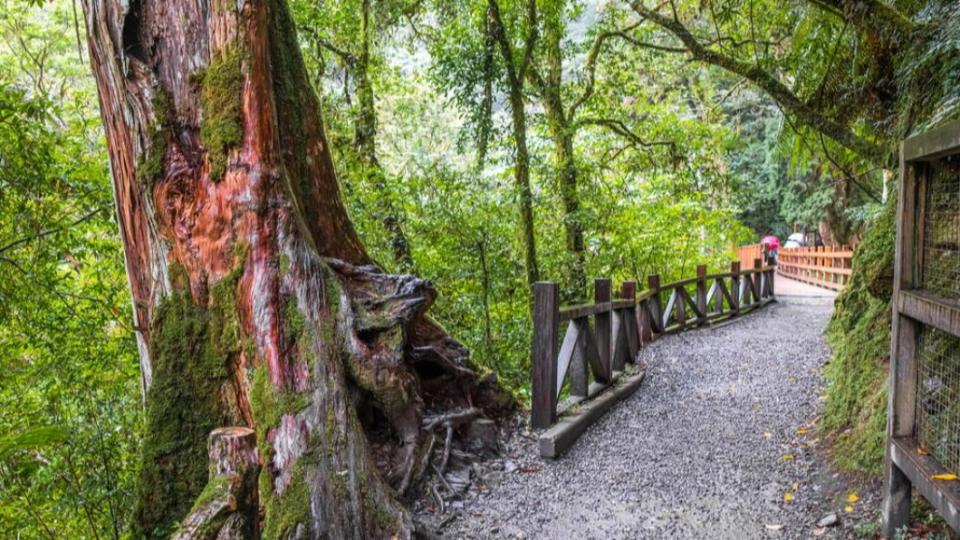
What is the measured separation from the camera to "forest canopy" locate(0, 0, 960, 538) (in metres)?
4.78

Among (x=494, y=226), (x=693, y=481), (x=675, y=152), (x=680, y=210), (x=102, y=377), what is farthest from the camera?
(x=680, y=210)

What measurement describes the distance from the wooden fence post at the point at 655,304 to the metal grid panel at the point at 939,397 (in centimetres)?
644

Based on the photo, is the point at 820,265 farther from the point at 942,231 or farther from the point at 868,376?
the point at 942,231

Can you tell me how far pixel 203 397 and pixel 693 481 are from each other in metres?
3.41

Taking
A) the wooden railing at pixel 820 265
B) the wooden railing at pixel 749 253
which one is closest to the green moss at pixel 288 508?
the wooden railing at pixel 820 265

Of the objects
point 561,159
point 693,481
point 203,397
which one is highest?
point 561,159

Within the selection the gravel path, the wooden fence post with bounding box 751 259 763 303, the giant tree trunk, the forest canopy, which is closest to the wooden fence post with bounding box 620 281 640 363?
the gravel path

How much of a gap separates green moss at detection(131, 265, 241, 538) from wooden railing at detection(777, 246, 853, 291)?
49.5ft

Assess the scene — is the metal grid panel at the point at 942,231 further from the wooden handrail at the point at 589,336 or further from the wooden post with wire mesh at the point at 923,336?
the wooden handrail at the point at 589,336

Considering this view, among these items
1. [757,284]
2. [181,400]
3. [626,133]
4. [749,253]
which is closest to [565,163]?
[626,133]

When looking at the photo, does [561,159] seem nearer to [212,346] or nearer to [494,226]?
[494,226]

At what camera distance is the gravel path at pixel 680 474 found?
11.6 feet

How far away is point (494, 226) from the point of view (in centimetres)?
893

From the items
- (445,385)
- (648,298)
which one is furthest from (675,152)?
(445,385)
